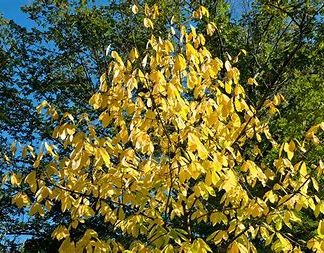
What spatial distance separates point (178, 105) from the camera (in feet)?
11.9

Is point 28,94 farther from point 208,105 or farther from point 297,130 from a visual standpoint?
point 208,105

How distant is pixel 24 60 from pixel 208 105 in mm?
12589

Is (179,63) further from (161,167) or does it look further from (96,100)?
(161,167)

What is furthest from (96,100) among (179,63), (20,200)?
(20,200)

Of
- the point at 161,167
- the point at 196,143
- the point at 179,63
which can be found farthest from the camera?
the point at 161,167

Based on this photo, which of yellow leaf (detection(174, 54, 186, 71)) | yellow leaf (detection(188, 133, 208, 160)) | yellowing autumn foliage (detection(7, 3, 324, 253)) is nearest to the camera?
yellow leaf (detection(188, 133, 208, 160))

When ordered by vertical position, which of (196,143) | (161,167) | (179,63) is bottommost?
(196,143)

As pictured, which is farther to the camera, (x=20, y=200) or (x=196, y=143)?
(x=20, y=200)

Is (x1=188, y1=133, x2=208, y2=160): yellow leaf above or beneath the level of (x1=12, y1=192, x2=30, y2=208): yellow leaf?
beneath

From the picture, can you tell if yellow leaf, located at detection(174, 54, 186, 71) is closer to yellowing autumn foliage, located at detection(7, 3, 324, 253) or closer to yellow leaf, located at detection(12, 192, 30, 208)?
yellowing autumn foliage, located at detection(7, 3, 324, 253)

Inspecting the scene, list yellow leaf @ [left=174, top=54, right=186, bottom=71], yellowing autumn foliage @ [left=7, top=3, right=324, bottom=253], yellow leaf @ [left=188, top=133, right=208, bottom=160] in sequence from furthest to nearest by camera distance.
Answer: yellow leaf @ [left=174, top=54, right=186, bottom=71], yellowing autumn foliage @ [left=7, top=3, right=324, bottom=253], yellow leaf @ [left=188, top=133, right=208, bottom=160]

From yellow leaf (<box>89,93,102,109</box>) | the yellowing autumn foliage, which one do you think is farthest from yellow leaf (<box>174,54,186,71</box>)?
yellow leaf (<box>89,93,102,109</box>)

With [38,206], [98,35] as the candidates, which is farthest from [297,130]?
[38,206]

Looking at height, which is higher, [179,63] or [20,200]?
[179,63]
